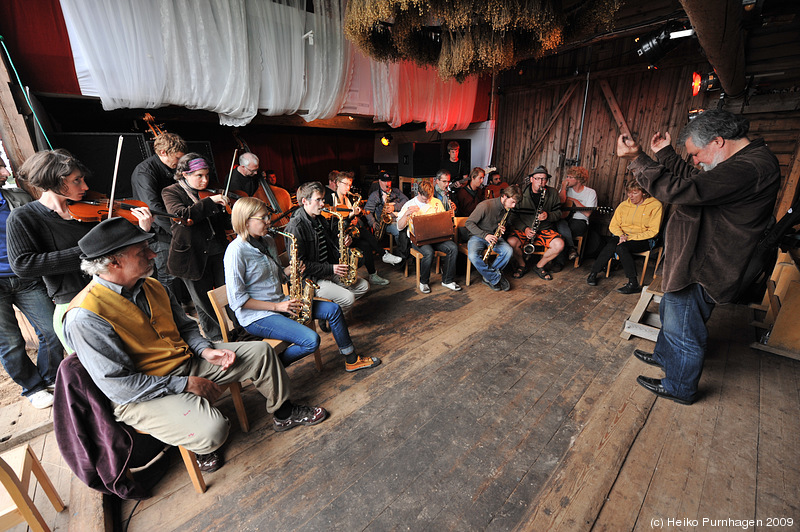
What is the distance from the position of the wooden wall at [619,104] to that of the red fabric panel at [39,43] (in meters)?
6.60

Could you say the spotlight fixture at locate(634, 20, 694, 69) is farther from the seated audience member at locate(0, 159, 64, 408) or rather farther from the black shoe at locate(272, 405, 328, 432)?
the seated audience member at locate(0, 159, 64, 408)

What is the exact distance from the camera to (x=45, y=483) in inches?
61.0

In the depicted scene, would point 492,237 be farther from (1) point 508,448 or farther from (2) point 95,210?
(2) point 95,210

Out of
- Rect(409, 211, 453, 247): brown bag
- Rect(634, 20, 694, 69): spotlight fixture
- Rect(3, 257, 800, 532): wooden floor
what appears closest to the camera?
Rect(3, 257, 800, 532): wooden floor

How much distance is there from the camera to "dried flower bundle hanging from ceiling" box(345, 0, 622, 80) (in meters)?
2.17

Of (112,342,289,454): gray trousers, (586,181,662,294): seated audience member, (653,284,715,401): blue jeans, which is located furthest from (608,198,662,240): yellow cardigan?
(112,342,289,454): gray trousers

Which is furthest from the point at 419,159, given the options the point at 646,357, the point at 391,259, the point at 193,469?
the point at 193,469

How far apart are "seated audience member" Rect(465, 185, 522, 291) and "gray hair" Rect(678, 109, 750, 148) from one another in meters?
2.14

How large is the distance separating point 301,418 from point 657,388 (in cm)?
250

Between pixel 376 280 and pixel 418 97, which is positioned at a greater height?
pixel 418 97

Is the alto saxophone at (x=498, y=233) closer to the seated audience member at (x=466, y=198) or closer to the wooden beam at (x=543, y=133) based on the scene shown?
the seated audience member at (x=466, y=198)

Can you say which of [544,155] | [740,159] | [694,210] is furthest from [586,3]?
[544,155]

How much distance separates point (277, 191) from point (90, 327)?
364 centimetres

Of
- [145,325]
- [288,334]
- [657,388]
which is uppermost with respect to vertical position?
[145,325]
